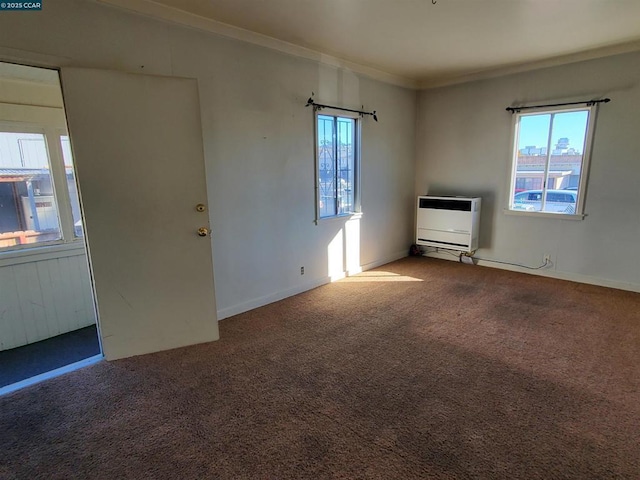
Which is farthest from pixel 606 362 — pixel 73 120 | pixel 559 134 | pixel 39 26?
pixel 39 26

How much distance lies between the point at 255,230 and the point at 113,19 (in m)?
1.96

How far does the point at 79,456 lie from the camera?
173 cm

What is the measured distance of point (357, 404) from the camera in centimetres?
208

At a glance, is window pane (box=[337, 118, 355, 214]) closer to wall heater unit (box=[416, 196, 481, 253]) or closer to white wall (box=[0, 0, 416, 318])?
white wall (box=[0, 0, 416, 318])

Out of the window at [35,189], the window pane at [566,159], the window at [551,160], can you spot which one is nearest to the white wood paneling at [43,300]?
the window at [35,189]

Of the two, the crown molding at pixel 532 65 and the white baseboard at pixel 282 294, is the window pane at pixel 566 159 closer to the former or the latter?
the crown molding at pixel 532 65

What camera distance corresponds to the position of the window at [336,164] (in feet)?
13.3

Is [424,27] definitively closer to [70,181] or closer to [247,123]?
[247,123]

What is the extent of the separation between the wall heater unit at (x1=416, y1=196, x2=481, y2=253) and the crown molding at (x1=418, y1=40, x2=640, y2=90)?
163cm

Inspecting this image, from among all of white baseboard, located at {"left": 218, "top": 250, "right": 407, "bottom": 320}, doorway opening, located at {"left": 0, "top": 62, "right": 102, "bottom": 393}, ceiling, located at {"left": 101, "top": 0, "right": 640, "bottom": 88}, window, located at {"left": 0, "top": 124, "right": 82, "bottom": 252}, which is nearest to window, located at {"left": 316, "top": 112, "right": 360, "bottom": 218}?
ceiling, located at {"left": 101, "top": 0, "right": 640, "bottom": 88}

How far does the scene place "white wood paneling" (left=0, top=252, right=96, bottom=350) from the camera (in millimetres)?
3621

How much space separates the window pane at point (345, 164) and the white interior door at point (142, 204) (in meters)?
2.06

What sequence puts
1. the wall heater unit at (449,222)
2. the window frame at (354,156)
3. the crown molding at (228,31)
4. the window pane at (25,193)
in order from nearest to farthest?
the crown molding at (228,31), the window pane at (25,193), the window frame at (354,156), the wall heater unit at (449,222)

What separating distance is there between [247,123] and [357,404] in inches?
101
